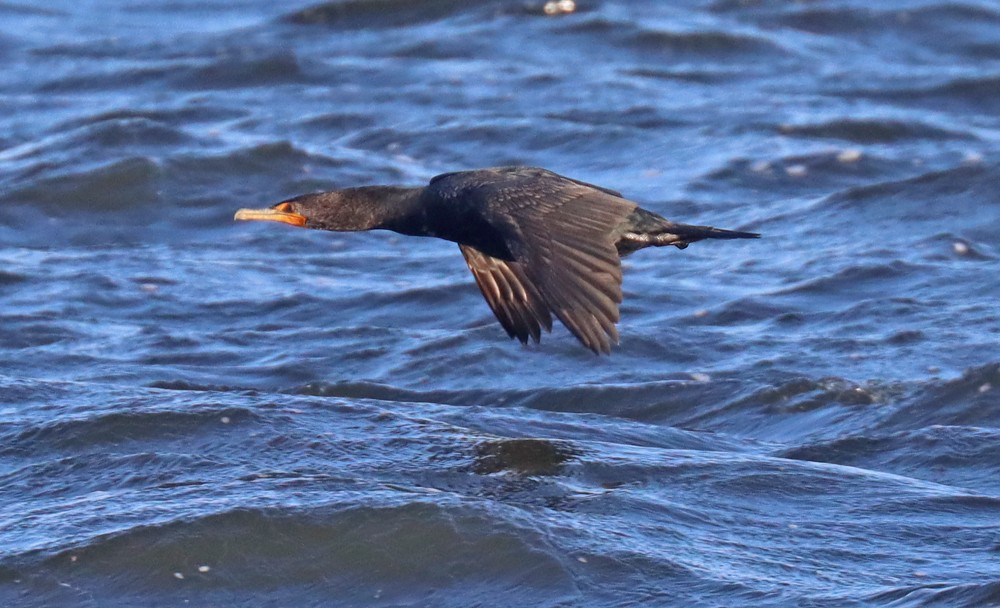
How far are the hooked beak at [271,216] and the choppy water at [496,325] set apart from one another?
2.66 feet

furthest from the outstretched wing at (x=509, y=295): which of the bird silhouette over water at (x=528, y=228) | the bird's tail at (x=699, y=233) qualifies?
the bird's tail at (x=699, y=233)

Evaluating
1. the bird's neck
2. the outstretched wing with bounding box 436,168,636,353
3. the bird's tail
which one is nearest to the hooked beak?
the bird's neck

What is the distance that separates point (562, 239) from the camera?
21.4 ft

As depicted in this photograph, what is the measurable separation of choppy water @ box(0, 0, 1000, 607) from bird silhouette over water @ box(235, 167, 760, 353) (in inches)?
24.9

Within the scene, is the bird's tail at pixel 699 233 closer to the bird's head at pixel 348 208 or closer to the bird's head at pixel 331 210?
the bird's head at pixel 348 208

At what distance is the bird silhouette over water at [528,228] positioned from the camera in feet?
20.6

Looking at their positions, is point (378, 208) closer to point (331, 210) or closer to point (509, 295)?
point (331, 210)

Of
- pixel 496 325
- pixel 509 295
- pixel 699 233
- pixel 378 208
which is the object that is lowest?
pixel 496 325

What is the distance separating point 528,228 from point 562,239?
0.15 m

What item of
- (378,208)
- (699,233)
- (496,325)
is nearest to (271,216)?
(378,208)

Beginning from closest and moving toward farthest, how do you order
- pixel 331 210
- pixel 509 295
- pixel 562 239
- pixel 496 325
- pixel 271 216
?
pixel 562 239
pixel 271 216
pixel 331 210
pixel 509 295
pixel 496 325

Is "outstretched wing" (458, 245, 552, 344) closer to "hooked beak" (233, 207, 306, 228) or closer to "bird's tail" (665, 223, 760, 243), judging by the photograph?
"bird's tail" (665, 223, 760, 243)

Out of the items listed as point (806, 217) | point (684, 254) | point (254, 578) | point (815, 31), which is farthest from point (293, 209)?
point (815, 31)

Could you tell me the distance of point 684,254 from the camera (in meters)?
10.7
